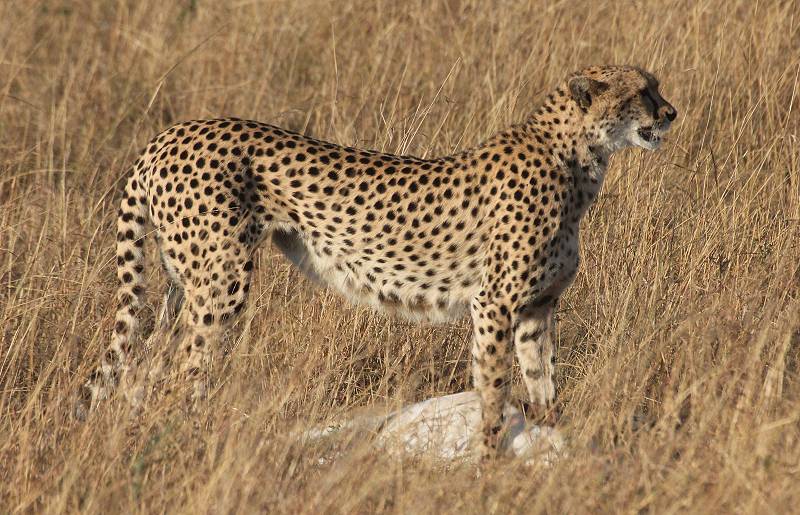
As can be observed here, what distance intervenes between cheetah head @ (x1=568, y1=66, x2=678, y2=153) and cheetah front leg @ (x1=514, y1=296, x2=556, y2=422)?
0.62 metres

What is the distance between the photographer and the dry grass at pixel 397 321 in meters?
3.62

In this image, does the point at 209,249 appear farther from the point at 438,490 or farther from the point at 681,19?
the point at 681,19

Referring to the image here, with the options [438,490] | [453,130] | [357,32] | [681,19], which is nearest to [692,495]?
[438,490]

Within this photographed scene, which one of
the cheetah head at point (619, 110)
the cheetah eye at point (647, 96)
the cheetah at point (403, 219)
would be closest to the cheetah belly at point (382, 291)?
the cheetah at point (403, 219)

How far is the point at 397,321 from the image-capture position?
5129mm

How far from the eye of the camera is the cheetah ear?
15.0 ft

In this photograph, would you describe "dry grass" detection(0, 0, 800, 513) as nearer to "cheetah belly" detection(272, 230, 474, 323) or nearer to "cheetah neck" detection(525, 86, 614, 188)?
"cheetah belly" detection(272, 230, 474, 323)

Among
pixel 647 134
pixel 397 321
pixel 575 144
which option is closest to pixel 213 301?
pixel 397 321

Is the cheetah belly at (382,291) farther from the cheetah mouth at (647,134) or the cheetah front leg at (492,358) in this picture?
the cheetah mouth at (647,134)

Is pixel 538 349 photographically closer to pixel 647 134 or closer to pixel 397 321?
pixel 397 321

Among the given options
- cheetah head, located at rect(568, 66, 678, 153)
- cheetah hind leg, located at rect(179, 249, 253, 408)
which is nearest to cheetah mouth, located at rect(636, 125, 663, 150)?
cheetah head, located at rect(568, 66, 678, 153)

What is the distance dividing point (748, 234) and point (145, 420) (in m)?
2.75

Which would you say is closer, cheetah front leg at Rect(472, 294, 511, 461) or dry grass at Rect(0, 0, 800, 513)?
dry grass at Rect(0, 0, 800, 513)

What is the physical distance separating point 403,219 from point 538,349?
664 millimetres
